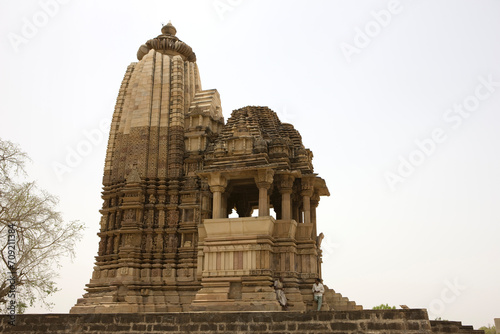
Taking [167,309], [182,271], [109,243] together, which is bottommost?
[167,309]

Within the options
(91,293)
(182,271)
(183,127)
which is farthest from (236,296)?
(183,127)

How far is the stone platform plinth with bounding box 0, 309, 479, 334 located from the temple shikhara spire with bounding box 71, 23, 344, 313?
322 centimetres

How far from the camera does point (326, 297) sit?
17578mm

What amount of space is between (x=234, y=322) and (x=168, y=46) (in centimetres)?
1637

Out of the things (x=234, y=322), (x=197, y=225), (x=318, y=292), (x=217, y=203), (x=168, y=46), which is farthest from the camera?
(x=168, y=46)

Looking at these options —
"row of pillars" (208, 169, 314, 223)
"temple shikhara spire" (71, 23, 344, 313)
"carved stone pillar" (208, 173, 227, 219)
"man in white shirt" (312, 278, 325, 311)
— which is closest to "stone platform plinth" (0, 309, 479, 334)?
"temple shikhara spire" (71, 23, 344, 313)

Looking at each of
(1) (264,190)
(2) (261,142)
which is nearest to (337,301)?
(1) (264,190)

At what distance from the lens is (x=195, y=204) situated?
62.9ft

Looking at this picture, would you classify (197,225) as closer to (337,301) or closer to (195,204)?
(195,204)

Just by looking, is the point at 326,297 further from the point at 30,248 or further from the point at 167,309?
the point at 30,248

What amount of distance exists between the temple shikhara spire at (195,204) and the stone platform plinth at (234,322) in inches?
127

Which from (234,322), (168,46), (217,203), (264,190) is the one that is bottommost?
(234,322)

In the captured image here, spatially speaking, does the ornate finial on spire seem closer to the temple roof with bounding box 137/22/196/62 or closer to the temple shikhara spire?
the temple roof with bounding box 137/22/196/62

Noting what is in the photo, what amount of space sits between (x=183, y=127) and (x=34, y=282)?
27.9 feet
